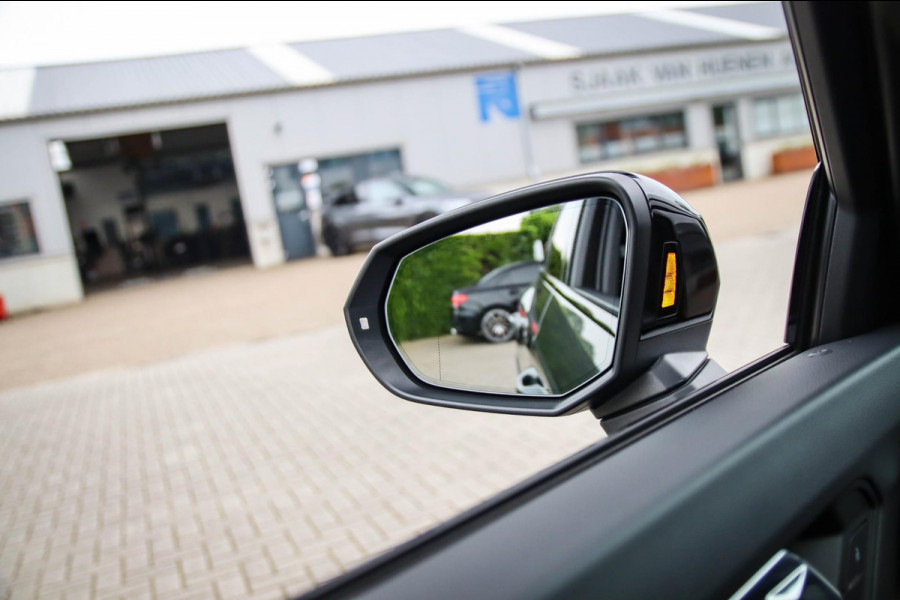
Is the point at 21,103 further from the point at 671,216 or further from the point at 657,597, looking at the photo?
the point at 657,597

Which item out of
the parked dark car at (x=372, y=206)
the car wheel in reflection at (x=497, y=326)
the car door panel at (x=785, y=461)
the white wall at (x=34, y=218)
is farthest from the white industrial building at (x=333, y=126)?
the parked dark car at (x=372, y=206)

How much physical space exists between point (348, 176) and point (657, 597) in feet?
64.4

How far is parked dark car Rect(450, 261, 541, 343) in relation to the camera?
1396 mm

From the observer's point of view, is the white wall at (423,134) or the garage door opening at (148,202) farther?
the white wall at (423,134)

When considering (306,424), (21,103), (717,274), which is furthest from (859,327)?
(306,424)

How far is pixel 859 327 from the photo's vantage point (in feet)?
5.02

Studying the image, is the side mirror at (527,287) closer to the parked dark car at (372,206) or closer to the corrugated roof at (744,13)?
the corrugated roof at (744,13)

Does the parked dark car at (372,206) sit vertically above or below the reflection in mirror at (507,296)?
above

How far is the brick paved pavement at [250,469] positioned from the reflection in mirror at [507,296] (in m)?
0.36

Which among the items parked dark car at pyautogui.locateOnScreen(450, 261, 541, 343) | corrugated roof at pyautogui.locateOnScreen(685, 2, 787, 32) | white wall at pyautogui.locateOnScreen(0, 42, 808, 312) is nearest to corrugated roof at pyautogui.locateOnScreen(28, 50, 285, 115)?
parked dark car at pyautogui.locateOnScreen(450, 261, 541, 343)

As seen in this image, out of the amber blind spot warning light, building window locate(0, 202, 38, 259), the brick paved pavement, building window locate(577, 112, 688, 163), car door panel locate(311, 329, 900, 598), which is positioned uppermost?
building window locate(577, 112, 688, 163)

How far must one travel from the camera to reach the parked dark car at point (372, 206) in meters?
4.95

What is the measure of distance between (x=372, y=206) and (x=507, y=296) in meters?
5.94

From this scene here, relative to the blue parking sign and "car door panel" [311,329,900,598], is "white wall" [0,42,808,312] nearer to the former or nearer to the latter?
the blue parking sign
